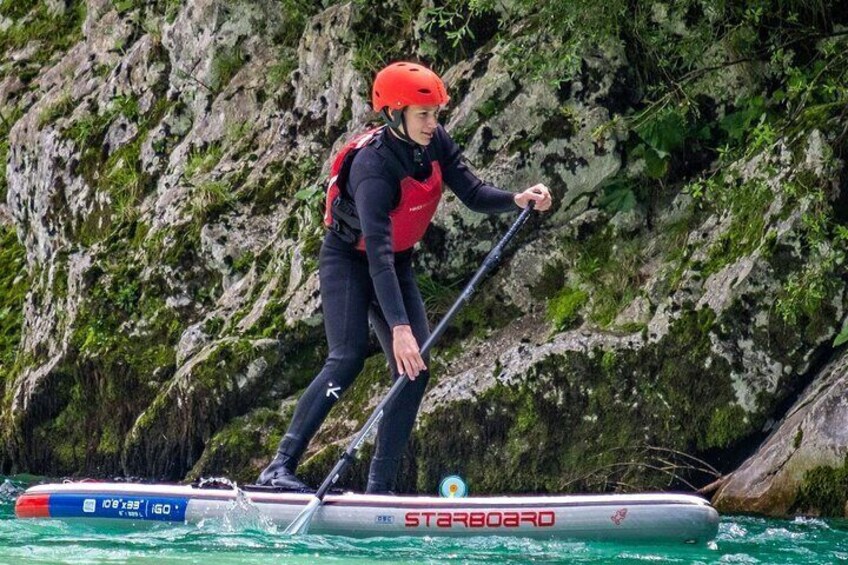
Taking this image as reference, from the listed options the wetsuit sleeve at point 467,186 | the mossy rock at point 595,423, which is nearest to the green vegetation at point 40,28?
the mossy rock at point 595,423

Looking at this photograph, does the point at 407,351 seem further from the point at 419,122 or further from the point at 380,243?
the point at 419,122

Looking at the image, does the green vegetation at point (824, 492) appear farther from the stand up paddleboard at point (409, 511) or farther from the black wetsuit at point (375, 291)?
the black wetsuit at point (375, 291)

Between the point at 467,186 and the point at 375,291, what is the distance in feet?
3.40

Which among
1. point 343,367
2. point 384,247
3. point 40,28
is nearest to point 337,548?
point 343,367

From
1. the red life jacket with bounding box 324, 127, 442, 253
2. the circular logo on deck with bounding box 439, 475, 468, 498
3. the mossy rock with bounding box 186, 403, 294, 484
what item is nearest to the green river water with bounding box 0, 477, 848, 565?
the circular logo on deck with bounding box 439, 475, 468, 498

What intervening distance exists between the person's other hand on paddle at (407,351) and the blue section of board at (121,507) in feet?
4.87

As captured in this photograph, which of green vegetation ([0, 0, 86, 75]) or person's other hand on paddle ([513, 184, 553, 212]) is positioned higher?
green vegetation ([0, 0, 86, 75])

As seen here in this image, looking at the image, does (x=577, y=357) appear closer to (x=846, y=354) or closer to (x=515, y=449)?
(x=515, y=449)

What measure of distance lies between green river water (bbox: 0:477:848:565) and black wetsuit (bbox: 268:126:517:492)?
0.72 meters

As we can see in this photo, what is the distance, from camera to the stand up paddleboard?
22.1ft

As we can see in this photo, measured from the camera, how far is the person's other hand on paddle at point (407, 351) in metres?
7.08

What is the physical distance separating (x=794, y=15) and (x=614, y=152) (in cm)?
170

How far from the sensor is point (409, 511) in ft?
23.2

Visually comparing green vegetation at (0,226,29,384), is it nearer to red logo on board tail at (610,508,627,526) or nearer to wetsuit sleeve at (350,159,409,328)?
wetsuit sleeve at (350,159,409,328)
